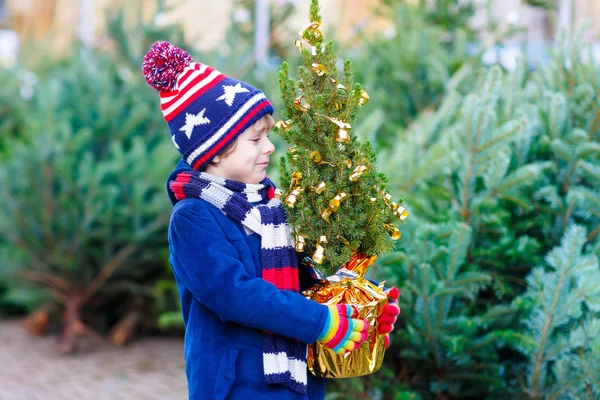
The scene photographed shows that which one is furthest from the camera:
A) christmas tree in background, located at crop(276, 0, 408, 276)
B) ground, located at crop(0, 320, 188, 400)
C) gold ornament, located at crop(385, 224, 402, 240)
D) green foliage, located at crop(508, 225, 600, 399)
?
ground, located at crop(0, 320, 188, 400)

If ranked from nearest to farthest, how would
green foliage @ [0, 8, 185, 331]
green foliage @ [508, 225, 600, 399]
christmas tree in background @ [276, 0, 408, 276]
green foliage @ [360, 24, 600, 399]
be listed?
christmas tree in background @ [276, 0, 408, 276] → green foliage @ [508, 225, 600, 399] → green foliage @ [360, 24, 600, 399] → green foliage @ [0, 8, 185, 331]

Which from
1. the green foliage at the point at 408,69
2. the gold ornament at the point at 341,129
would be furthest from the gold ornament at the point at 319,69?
the green foliage at the point at 408,69

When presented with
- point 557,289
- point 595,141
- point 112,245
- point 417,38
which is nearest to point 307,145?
point 557,289

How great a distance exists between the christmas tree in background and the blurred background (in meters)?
0.79

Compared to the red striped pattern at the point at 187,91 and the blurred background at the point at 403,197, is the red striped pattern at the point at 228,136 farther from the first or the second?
the blurred background at the point at 403,197

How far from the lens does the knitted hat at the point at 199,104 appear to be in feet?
6.77

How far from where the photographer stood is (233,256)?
1992mm

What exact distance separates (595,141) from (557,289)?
0.98m

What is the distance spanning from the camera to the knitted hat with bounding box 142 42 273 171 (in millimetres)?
2062

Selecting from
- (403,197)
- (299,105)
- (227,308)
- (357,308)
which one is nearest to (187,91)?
(299,105)

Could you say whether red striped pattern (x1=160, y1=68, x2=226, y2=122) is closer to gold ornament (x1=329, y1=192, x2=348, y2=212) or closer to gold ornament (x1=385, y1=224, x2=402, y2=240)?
gold ornament (x1=329, y1=192, x2=348, y2=212)

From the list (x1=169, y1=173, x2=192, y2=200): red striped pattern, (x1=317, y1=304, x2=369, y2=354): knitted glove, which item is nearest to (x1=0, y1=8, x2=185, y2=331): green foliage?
(x1=169, y1=173, x2=192, y2=200): red striped pattern

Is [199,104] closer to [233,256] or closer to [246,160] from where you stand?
[246,160]

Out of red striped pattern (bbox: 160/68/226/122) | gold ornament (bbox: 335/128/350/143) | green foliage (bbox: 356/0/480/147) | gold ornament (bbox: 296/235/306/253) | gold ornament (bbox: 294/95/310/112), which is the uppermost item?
green foliage (bbox: 356/0/480/147)
